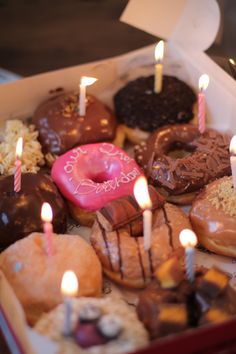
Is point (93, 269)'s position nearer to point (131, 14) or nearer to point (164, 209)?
point (164, 209)

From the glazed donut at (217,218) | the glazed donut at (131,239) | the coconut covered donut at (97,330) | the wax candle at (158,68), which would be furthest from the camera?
the wax candle at (158,68)

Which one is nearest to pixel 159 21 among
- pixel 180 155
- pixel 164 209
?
pixel 180 155

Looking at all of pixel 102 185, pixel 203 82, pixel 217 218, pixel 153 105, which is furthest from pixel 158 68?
pixel 217 218

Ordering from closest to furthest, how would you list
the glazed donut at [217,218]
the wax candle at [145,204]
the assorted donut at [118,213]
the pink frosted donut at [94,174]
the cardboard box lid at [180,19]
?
the assorted donut at [118,213] → the wax candle at [145,204] → the glazed donut at [217,218] → the pink frosted donut at [94,174] → the cardboard box lid at [180,19]

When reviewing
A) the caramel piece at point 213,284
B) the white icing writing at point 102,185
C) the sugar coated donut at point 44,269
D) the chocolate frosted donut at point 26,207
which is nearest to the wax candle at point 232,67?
the white icing writing at point 102,185

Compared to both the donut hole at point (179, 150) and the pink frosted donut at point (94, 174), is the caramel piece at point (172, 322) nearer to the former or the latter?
the pink frosted donut at point (94, 174)

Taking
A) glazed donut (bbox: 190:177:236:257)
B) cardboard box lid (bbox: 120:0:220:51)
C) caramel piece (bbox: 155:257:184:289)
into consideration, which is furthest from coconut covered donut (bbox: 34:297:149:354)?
cardboard box lid (bbox: 120:0:220:51)

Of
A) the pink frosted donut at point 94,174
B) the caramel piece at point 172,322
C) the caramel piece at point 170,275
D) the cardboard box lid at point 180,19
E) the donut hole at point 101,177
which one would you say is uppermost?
the cardboard box lid at point 180,19
